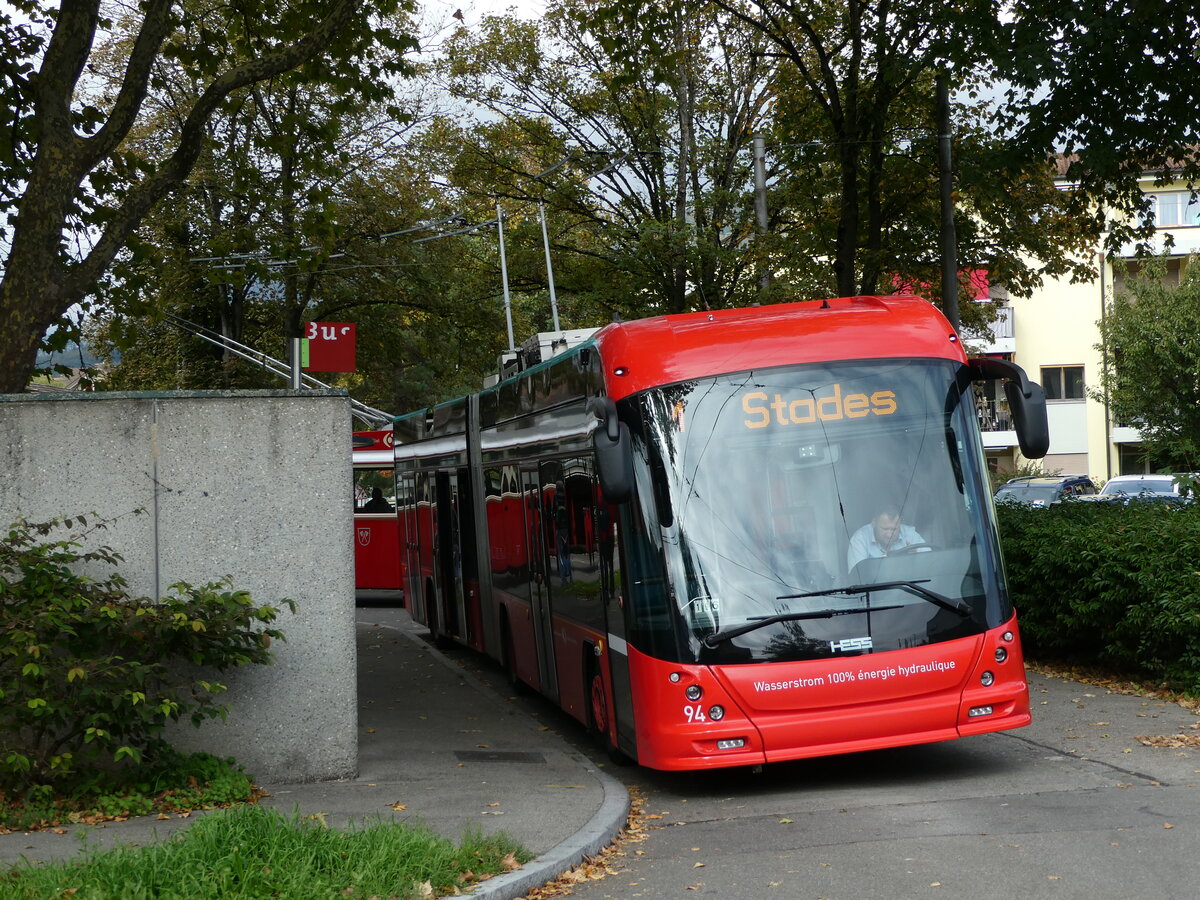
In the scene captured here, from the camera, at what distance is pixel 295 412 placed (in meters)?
9.45

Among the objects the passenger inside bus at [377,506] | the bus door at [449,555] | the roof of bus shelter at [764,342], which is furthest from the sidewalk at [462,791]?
the passenger inside bus at [377,506]

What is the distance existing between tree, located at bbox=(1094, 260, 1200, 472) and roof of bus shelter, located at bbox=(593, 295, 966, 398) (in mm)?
28809

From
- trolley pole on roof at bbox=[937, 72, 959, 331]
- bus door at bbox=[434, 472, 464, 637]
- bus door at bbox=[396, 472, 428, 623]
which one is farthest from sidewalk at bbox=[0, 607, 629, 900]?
trolley pole on roof at bbox=[937, 72, 959, 331]

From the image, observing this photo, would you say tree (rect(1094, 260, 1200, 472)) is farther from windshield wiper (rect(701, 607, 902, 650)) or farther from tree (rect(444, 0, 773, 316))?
windshield wiper (rect(701, 607, 902, 650))

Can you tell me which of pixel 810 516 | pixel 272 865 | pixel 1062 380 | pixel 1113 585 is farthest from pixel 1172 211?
pixel 272 865

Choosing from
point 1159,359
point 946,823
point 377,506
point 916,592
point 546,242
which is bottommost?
point 946,823

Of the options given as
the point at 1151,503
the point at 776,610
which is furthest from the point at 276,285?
the point at 776,610

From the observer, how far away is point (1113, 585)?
12.4 metres

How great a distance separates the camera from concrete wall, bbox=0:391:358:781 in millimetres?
9242

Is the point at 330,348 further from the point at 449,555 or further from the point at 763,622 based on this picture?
the point at 763,622

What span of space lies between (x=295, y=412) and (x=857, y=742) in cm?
407

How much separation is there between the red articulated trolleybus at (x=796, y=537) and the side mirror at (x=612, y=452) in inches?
0.5

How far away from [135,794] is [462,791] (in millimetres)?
1928

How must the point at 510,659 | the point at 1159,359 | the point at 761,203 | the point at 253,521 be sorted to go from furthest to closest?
the point at 1159,359 < the point at 761,203 < the point at 510,659 < the point at 253,521
